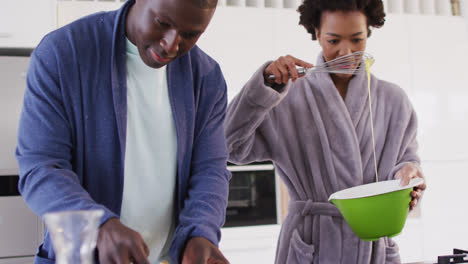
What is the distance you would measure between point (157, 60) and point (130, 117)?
0.48ft

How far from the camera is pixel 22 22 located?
214 centimetres

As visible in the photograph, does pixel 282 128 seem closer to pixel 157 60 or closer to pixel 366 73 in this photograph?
pixel 366 73

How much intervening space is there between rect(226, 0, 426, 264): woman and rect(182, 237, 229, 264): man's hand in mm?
519

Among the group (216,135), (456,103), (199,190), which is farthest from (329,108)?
(456,103)

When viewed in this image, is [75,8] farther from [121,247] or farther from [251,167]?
[121,247]

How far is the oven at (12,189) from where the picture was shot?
6.66ft

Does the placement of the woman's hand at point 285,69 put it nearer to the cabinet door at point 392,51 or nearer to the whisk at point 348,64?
the whisk at point 348,64

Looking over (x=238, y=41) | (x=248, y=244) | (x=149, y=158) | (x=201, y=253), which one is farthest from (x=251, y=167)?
(x=201, y=253)

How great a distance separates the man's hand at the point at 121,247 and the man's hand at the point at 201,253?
0.13 metres

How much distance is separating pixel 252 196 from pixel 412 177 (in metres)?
1.38

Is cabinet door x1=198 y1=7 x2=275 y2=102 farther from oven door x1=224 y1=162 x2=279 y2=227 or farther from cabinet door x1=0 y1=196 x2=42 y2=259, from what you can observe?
cabinet door x1=0 y1=196 x2=42 y2=259

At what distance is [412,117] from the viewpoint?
1.43 meters

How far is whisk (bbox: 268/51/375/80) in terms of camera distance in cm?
134

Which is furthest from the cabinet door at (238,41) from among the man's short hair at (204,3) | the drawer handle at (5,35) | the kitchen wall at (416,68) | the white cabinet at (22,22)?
the man's short hair at (204,3)
